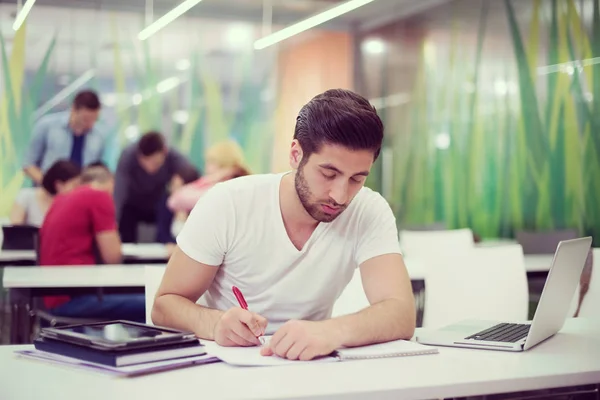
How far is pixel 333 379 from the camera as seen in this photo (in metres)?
1.63

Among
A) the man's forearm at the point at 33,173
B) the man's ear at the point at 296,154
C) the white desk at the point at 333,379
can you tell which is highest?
the man's forearm at the point at 33,173

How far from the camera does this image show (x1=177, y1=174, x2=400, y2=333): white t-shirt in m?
2.26

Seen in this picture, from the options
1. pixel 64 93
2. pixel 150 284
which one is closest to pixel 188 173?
pixel 64 93

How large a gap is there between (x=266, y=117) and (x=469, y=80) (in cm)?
210

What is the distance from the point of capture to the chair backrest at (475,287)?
3.24 m

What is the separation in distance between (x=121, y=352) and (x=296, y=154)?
810mm

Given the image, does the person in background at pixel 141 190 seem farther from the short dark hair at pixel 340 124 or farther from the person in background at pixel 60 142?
the short dark hair at pixel 340 124

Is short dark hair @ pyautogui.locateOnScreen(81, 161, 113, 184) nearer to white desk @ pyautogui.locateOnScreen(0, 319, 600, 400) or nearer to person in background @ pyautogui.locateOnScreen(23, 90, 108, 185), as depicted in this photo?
person in background @ pyautogui.locateOnScreen(23, 90, 108, 185)

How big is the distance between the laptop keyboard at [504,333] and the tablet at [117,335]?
756mm

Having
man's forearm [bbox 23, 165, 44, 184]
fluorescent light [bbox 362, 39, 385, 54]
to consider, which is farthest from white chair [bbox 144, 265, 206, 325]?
fluorescent light [bbox 362, 39, 385, 54]

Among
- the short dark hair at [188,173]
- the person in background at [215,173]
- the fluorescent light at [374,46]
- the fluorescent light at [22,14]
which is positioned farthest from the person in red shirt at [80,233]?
the fluorescent light at [374,46]

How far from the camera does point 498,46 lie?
26.8ft

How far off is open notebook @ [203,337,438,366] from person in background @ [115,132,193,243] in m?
5.64

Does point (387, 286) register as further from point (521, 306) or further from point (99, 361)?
point (521, 306)
